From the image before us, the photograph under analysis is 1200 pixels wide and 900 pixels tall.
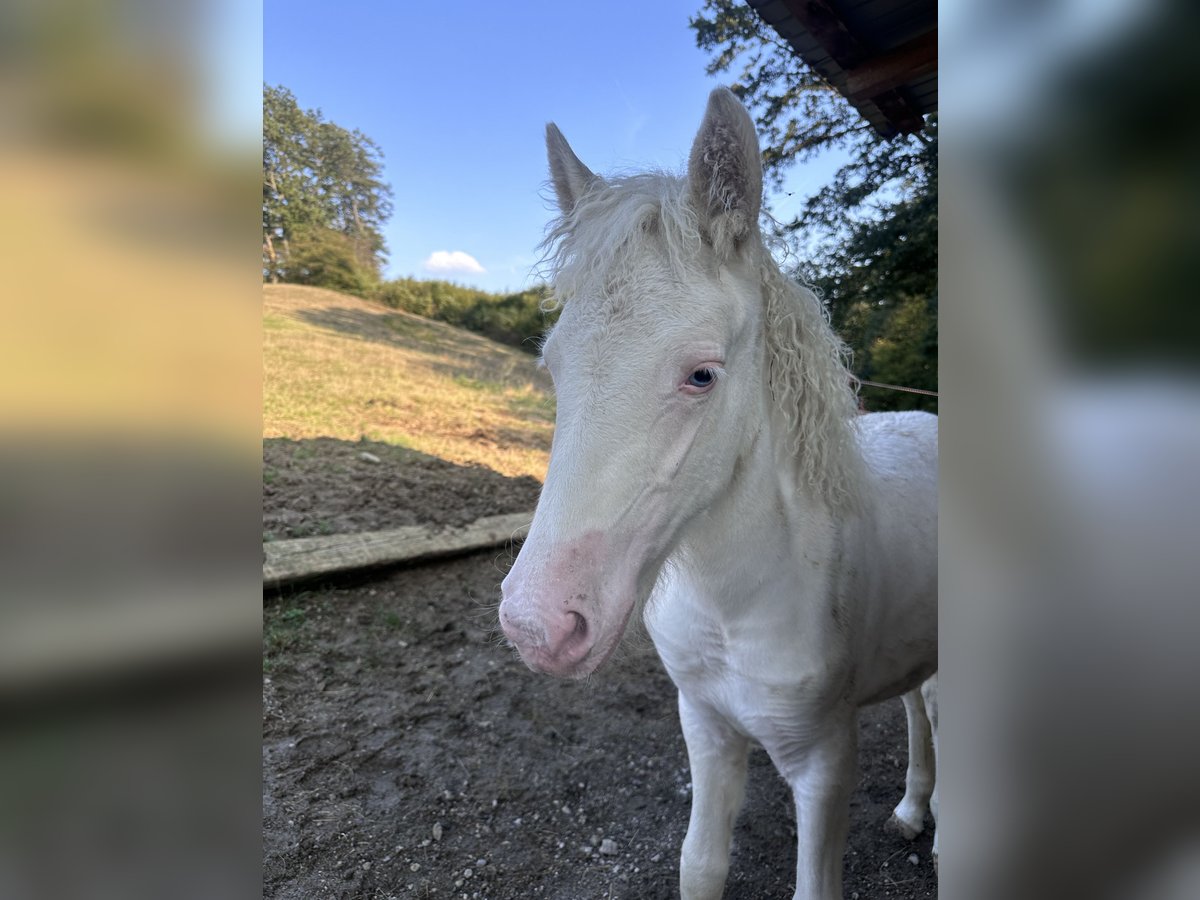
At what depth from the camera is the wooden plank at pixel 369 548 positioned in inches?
138

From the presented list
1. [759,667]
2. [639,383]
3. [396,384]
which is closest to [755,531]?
[759,667]

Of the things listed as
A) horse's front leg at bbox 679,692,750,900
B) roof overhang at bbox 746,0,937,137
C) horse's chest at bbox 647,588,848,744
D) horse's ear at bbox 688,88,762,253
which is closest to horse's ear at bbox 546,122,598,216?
horse's ear at bbox 688,88,762,253

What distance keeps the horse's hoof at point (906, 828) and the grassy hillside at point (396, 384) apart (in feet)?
12.7

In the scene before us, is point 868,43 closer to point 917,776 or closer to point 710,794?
point 710,794

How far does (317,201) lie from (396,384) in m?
2.56

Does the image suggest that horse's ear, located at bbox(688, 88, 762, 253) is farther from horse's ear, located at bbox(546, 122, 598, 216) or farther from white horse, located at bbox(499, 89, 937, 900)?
horse's ear, located at bbox(546, 122, 598, 216)

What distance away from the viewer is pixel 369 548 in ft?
12.6

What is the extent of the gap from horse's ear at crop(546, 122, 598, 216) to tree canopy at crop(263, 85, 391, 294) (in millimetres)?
1128
